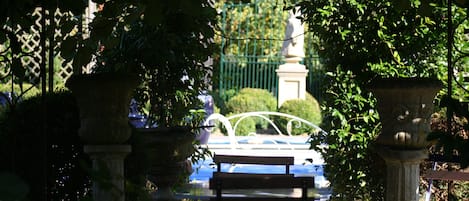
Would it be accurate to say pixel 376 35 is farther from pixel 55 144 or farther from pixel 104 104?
pixel 104 104

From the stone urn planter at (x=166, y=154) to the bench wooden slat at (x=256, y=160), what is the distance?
4.57 ft

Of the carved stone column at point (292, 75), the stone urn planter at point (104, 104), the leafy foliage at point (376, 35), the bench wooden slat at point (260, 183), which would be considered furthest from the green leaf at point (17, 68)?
the carved stone column at point (292, 75)

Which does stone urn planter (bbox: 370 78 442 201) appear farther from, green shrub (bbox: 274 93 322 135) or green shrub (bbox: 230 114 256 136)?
green shrub (bbox: 274 93 322 135)

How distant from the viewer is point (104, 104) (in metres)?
2.64

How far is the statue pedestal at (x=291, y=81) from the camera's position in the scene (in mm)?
16484

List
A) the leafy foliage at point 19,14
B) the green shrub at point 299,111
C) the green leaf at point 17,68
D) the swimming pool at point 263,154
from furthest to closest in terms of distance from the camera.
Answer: the green shrub at point 299,111 → the swimming pool at point 263,154 → the green leaf at point 17,68 → the leafy foliage at point 19,14

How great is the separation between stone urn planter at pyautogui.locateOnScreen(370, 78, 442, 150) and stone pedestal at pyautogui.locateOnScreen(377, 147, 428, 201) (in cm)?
3

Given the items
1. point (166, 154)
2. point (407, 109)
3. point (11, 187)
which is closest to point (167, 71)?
point (166, 154)

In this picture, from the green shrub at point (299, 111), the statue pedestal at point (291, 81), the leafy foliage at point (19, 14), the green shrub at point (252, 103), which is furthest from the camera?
the statue pedestal at point (291, 81)

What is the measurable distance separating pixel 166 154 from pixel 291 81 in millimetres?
12603

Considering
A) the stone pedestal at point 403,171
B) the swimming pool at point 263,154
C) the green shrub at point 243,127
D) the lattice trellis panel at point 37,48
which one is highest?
the lattice trellis panel at point 37,48

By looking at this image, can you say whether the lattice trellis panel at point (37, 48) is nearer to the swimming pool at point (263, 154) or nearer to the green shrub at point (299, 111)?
the swimming pool at point (263, 154)

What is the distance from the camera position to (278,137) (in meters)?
14.4

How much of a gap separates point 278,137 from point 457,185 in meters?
8.91
